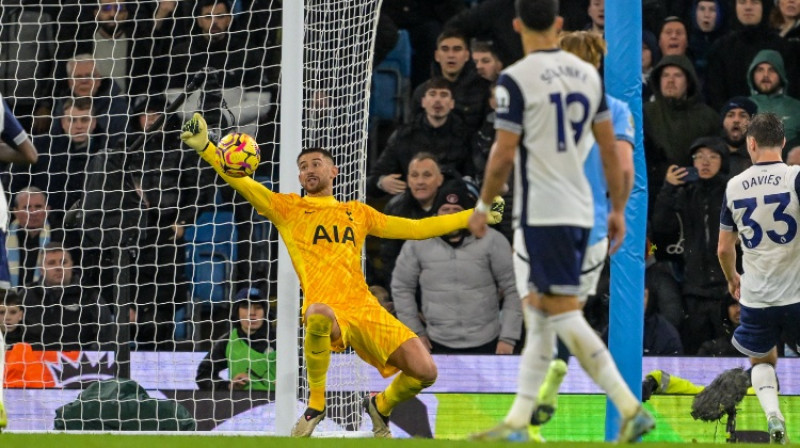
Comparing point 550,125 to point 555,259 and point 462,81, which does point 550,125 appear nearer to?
point 555,259

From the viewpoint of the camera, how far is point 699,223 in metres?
11.1

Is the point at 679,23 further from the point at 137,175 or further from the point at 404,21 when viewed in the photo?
the point at 137,175

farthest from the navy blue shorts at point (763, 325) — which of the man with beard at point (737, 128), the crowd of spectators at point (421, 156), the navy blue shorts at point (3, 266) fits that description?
the navy blue shorts at point (3, 266)

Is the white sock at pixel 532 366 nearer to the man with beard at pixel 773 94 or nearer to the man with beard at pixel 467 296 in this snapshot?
the man with beard at pixel 467 296

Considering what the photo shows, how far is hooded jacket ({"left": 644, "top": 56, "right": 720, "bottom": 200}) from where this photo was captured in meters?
11.5

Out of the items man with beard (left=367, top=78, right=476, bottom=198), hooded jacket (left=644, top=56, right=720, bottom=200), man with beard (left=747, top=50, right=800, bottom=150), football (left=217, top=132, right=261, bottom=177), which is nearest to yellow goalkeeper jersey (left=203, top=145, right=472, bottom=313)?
football (left=217, top=132, right=261, bottom=177)

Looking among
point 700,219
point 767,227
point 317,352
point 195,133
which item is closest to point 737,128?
point 700,219

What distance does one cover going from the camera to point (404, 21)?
13086mm

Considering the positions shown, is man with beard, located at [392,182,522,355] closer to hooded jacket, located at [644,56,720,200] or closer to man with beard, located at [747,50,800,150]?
hooded jacket, located at [644,56,720,200]

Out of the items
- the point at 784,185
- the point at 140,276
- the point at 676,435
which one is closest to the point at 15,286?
the point at 140,276

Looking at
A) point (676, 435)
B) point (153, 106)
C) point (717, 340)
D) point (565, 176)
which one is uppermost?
point (153, 106)

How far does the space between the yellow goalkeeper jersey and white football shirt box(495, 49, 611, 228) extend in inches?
106

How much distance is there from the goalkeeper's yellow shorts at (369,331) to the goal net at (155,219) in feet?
1.81

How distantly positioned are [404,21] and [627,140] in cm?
676
